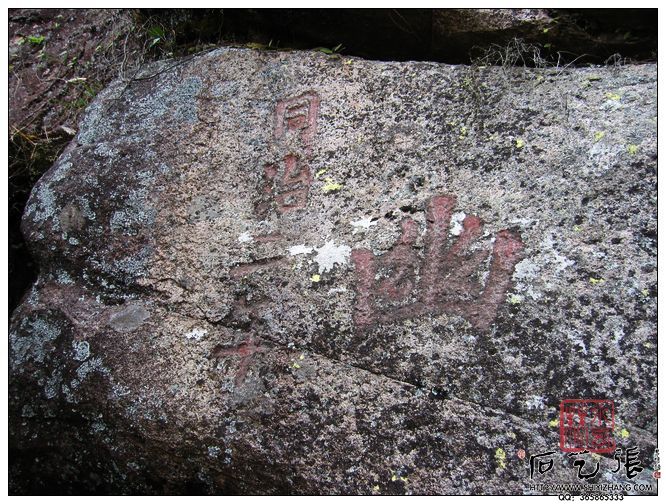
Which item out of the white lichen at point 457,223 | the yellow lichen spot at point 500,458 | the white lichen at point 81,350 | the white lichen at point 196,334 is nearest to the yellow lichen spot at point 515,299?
the white lichen at point 457,223

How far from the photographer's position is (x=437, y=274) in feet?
6.01

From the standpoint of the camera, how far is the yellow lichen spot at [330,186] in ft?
6.68

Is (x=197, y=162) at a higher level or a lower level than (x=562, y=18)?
lower

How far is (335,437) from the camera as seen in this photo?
1.79m

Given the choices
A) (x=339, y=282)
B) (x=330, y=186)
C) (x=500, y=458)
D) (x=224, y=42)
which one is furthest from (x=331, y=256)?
(x=224, y=42)

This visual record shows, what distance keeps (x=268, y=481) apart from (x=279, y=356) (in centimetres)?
40

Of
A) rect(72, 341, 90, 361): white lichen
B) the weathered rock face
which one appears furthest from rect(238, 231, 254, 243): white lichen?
rect(72, 341, 90, 361): white lichen

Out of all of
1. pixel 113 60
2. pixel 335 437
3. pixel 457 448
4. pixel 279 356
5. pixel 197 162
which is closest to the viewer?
pixel 457 448

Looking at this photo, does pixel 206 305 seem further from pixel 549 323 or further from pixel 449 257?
pixel 549 323

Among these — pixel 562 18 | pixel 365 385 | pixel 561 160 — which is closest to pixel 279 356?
pixel 365 385

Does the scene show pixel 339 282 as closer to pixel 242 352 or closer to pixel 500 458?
pixel 242 352

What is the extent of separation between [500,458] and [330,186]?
1.04 metres

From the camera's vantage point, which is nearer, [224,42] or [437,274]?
[437,274]

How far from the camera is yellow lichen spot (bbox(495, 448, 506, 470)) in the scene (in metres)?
1.63
